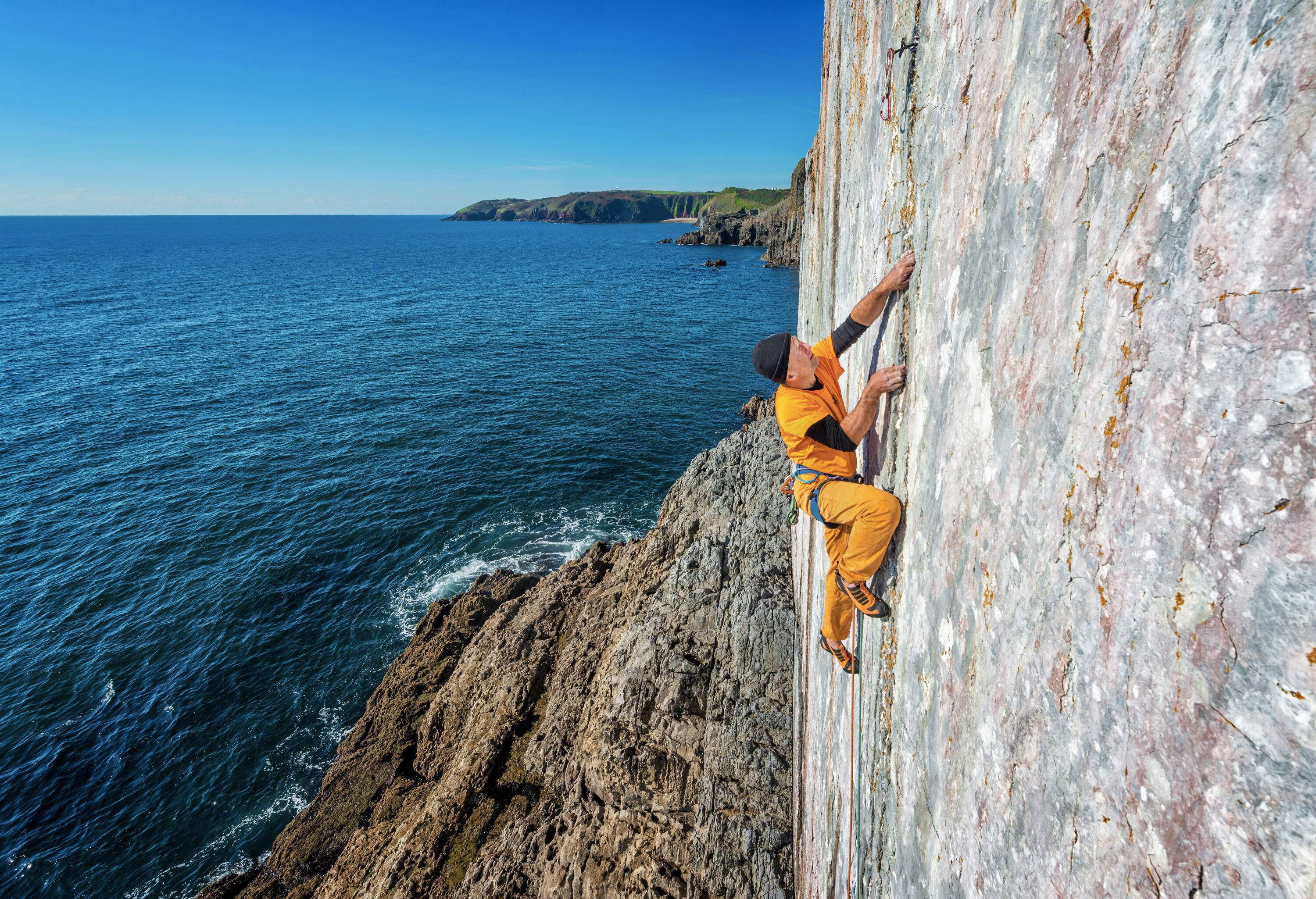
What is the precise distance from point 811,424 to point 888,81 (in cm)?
269

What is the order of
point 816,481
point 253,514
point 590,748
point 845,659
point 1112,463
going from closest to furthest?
point 1112,463 < point 816,481 < point 845,659 < point 590,748 < point 253,514

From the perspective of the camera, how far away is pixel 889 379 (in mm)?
3705

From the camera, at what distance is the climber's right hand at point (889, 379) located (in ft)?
12.0

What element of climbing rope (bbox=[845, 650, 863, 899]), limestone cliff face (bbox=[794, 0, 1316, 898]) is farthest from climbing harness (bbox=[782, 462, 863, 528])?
climbing rope (bbox=[845, 650, 863, 899])

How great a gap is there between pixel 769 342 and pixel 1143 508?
310 cm

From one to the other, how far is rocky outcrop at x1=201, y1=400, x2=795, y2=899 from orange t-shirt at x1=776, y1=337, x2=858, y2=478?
7960 millimetres

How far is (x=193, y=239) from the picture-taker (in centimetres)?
17988

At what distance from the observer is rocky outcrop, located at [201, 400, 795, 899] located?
32.8ft

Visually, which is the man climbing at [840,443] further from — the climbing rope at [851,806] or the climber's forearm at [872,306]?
the climbing rope at [851,806]

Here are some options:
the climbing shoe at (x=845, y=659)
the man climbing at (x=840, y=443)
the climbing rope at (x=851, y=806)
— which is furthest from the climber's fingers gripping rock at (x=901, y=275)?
the climbing shoe at (x=845, y=659)

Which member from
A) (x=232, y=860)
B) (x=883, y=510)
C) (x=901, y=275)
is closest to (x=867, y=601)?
(x=883, y=510)

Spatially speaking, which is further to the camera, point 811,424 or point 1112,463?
point 811,424

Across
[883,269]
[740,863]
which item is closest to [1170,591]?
[883,269]

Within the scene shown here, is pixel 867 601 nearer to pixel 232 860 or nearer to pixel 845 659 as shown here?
pixel 845 659
